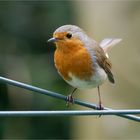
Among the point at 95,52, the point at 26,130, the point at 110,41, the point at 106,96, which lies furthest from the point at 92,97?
the point at 95,52

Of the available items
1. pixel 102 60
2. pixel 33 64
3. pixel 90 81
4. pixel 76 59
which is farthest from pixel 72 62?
pixel 33 64

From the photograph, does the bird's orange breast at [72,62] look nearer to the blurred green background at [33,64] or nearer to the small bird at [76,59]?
the small bird at [76,59]

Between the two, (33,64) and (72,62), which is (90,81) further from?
(33,64)

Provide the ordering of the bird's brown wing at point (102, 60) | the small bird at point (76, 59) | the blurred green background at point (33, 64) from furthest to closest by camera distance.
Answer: the blurred green background at point (33, 64), the bird's brown wing at point (102, 60), the small bird at point (76, 59)

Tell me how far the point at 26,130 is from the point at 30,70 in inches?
24.7

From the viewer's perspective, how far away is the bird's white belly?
4.55m

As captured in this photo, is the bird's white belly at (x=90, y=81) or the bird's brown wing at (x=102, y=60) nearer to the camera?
the bird's white belly at (x=90, y=81)

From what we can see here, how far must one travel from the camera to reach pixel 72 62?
4.52 meters

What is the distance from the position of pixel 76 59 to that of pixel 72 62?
1.6 inches

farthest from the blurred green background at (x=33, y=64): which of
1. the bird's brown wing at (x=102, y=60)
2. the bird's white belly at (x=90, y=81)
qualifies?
the bird's white belly at (x=90, y=81)

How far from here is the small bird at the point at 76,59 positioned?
14.8ft

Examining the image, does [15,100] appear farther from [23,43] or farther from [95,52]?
[95,52]

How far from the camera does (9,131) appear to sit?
714 centimetres

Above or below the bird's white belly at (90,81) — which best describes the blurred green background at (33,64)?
above
